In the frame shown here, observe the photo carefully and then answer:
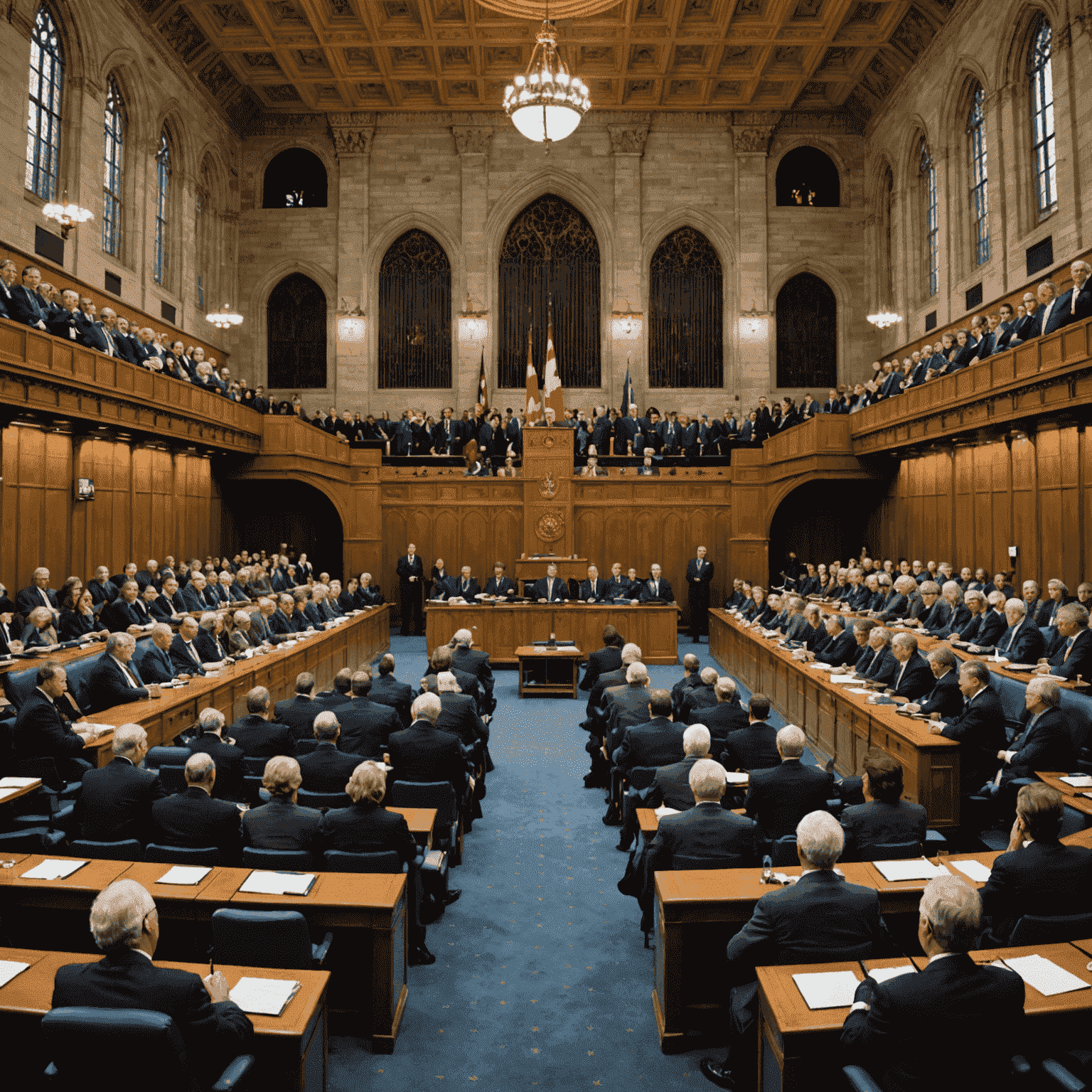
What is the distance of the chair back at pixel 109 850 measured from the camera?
4254 millimetres

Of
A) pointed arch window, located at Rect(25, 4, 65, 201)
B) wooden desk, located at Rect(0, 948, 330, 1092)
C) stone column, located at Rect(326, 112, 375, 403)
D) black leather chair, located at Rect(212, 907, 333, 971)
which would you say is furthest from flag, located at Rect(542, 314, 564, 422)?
wooden desk, located at Rect(0, 948, 330, 1092)

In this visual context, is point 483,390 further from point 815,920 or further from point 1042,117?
point 815,920

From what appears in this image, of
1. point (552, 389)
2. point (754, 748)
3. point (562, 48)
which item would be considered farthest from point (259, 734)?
point (562, 48)

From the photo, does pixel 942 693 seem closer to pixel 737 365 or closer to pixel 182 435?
pixel 182 435

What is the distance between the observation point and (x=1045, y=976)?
117 inches

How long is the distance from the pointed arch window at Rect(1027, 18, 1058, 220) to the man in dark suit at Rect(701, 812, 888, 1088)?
1538 cm

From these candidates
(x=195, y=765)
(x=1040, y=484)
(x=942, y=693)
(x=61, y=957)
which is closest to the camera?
(x=61, y=957)

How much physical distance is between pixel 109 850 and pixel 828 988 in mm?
3514

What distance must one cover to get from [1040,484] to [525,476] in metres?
9.27

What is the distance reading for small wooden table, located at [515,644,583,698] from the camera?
11.9 metres

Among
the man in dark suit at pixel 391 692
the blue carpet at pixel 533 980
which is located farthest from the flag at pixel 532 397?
the blue carpet at pixel 533 980

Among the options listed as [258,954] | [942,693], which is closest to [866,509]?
[942,693]

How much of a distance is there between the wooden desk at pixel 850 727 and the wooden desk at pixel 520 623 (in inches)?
90.1

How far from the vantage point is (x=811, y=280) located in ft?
77.9
